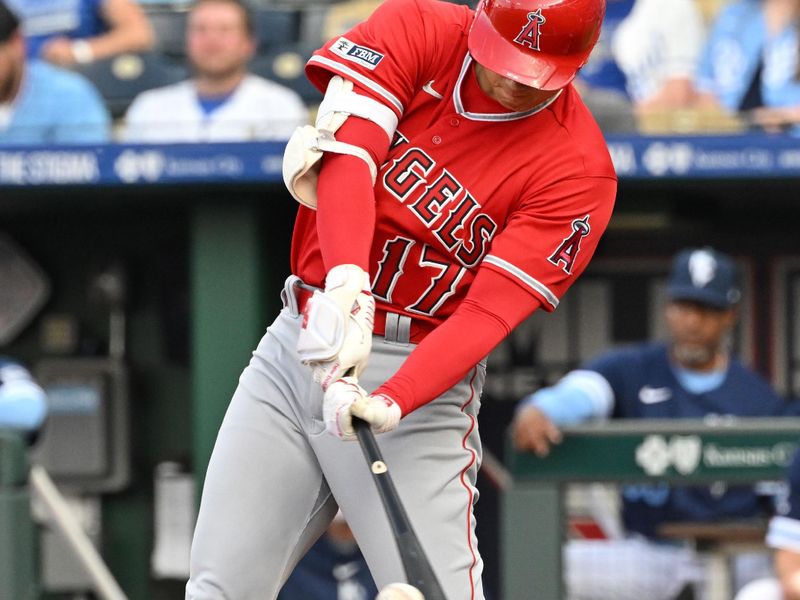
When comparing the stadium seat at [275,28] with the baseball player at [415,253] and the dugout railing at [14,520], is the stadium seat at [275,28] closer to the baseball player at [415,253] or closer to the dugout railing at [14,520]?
the dugout railing at [14,520]

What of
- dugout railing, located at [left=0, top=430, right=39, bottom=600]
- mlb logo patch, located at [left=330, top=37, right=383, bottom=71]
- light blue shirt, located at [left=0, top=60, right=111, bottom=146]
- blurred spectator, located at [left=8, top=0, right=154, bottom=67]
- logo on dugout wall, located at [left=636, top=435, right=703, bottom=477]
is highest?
blurred spectator, located at [left=8, top=0, right=154, bottom=67]

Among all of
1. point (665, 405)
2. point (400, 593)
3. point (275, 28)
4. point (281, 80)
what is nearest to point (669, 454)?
point (665, 405)

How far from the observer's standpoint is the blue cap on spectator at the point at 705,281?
15.4 feet

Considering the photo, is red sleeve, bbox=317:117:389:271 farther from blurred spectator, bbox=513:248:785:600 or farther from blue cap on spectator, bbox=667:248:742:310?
blue cap on spectator, bbox=667:248:742:310

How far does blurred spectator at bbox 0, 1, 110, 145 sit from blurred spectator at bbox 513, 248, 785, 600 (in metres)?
1.77

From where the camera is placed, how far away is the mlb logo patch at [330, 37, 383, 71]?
261cm

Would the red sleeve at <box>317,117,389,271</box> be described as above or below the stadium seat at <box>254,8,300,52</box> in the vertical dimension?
below

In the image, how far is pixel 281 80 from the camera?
212 inches

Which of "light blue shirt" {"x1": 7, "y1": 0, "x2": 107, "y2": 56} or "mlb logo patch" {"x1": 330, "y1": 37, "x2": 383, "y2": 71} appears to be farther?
"light blue shirt" {"x1": 7, "y1": 0, "x2": 107, "y2": 56}

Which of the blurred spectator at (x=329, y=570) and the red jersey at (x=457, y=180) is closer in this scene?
the red jersey at (x=457, y=180)

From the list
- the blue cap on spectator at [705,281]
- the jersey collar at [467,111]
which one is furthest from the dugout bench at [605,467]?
the jersey collar at [467,111]

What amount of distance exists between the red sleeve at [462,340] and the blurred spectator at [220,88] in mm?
2519

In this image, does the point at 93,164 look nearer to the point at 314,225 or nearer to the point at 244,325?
the point at 244,325

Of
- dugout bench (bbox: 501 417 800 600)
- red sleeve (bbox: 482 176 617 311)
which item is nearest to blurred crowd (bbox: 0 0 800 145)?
dugout bench (bbox: 501 417 800 600)
